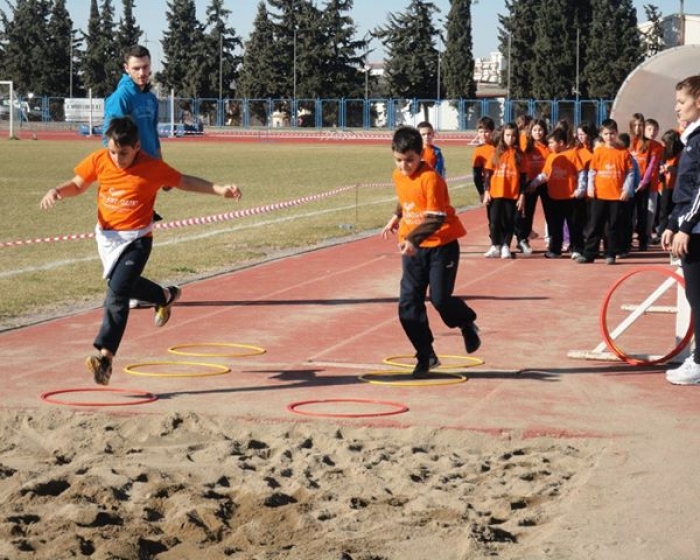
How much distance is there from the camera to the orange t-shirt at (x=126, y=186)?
9062mm

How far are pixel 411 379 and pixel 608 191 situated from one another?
7917mm

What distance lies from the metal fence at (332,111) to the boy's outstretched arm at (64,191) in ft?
287

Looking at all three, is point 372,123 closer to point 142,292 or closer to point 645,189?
point 645,189

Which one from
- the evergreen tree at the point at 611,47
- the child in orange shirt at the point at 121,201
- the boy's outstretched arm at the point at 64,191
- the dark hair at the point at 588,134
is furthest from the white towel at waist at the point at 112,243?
the evergreen tree at the point at 611,47

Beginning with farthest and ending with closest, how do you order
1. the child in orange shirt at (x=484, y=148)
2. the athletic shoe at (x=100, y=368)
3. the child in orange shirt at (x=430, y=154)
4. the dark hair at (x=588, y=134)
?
the dark hair at (x=588, y=134) → the child in orange shirt at (x=484, y=148) → the child in orange shirt at (x=430, y=154) → the athletic shoe at (x=100, y=368)

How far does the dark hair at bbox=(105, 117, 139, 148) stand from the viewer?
8.95 metres

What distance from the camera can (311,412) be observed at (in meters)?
8.08

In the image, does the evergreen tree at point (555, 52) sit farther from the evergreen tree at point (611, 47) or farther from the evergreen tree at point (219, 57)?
the evergreen tree at point (219, 57)

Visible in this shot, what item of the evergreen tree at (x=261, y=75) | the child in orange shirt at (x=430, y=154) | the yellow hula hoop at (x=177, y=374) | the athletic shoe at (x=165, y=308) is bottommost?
the yellow hula hoop at (x=177, y=374)

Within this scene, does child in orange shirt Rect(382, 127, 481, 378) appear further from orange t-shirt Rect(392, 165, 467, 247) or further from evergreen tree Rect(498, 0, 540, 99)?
evergreen tree Rect(498, 0, 540, 99)

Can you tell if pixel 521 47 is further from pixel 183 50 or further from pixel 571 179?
pixel 571 179

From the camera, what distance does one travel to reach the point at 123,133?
8.97 meters

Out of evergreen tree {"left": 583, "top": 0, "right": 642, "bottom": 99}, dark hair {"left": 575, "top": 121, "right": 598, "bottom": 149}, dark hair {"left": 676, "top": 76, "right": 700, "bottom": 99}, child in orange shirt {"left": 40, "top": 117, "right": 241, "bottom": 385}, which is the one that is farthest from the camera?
evergreen tree {"left": 583, "top": 0, "right": 642, "bottom": 99}

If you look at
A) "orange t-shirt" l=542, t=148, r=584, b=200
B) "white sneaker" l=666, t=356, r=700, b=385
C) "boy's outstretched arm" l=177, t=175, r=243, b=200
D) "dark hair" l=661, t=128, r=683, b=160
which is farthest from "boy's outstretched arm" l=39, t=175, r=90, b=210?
"dark hair" l=661, t=128, r=683, b=160
